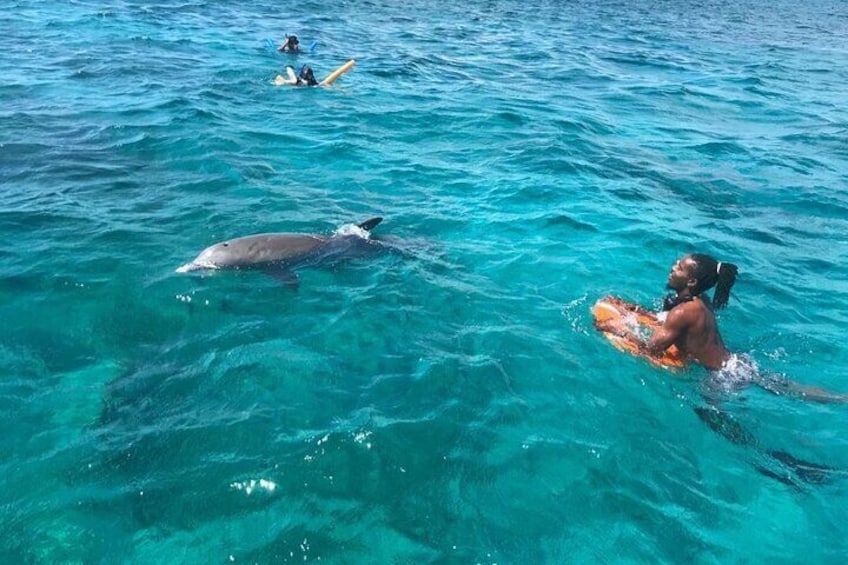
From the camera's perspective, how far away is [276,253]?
8914mm

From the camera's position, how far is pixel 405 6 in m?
36.6

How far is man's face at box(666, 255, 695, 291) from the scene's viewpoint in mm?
7305

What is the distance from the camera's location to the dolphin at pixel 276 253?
28.7 feet

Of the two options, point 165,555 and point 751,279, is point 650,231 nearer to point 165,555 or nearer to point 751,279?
point 751,279

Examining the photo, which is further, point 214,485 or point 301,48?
point 301,48

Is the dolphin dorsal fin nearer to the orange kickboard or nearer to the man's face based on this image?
the orange kickboard

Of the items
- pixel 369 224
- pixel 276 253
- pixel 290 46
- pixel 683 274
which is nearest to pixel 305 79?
pixel 290 46

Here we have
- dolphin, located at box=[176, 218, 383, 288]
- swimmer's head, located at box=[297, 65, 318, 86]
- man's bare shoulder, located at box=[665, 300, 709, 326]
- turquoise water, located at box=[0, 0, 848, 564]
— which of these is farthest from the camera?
swimmer's head, located at box=[297, 65, 318, 86]

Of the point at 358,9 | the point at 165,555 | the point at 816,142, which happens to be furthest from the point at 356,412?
the point at 358,9

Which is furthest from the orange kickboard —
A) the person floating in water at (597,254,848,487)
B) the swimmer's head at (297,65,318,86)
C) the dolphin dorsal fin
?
the swimmer's head at (297,65,318,86)

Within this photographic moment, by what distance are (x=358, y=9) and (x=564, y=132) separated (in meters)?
21.8

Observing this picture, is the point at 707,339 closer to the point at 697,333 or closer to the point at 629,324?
the point at 697,333

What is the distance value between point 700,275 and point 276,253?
524cm

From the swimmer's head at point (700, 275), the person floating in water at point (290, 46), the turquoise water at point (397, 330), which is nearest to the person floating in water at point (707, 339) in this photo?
the swimmer's head at point (700, 275)
